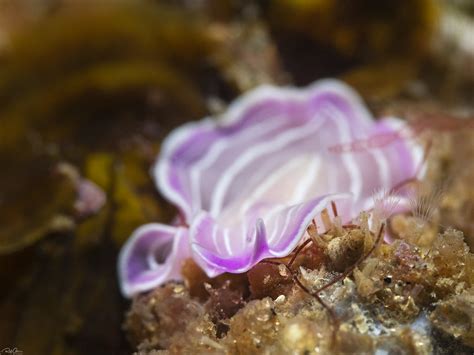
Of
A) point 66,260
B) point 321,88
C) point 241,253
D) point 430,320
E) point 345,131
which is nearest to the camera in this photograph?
point 430,320

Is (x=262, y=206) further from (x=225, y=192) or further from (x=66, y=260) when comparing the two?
(x=66, y=260)

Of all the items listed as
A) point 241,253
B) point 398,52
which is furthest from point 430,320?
point 398,52

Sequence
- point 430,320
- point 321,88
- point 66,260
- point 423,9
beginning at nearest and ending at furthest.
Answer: point 430,320 → point 66,260 → point 321,88 → point 423,9

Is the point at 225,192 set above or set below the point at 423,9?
below

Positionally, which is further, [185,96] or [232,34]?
[232,34]
